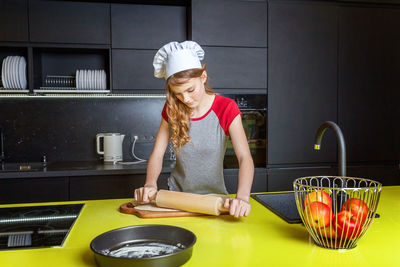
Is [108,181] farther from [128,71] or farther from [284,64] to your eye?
[284,64]

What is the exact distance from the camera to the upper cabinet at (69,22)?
8.39 ft

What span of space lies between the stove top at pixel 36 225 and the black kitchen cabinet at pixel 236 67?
161 cm

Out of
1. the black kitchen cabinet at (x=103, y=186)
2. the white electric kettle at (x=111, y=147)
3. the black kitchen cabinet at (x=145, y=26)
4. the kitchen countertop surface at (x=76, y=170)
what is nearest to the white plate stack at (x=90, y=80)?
the black kitchen cabinet at (x=145, y=26)

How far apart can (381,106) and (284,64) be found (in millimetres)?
870

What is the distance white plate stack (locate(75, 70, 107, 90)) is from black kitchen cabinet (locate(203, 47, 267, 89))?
31.4 inches

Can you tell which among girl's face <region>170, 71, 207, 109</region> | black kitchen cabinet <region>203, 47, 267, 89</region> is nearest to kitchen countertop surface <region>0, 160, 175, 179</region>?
black kitchen cabinet <region>203, 47, 267, 89</region>

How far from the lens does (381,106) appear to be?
2.83 m

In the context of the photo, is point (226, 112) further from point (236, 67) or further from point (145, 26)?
point (145, 26)

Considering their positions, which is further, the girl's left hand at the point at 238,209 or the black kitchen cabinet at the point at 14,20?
the black kitchen cabinet at the point at 14,20

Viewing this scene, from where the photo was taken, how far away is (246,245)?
34.7 inches

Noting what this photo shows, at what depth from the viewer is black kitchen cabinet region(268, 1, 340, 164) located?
268cm

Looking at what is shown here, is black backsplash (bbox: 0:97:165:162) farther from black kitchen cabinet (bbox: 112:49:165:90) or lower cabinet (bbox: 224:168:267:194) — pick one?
lower cabinet (bbox: 224:168:267:194)

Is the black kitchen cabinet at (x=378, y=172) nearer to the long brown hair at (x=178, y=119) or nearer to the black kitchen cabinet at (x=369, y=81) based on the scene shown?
the black kitchen cabinet at (x=369, y=81)

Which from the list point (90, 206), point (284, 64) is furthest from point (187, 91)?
point (284, 64)
